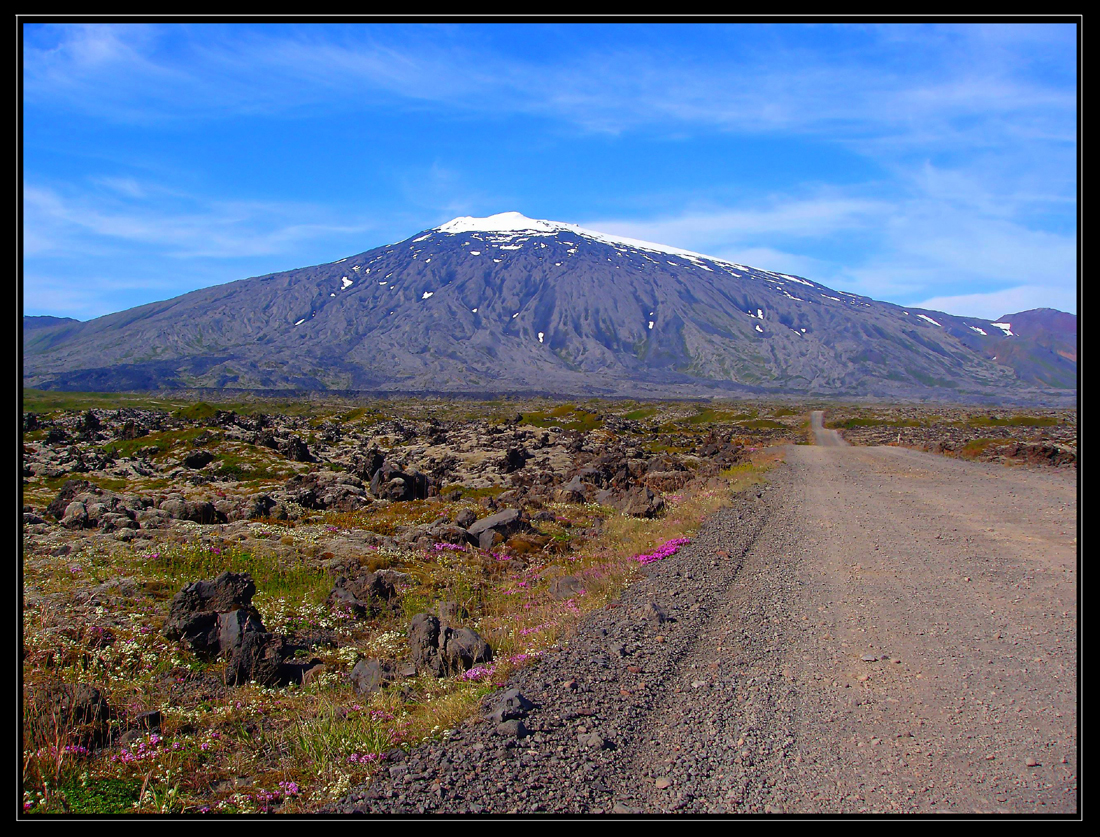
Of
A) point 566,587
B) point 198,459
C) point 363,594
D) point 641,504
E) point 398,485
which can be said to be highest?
point 198,459

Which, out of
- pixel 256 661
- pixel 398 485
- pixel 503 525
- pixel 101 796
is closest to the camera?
pixel 101 796

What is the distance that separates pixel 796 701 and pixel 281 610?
693 cm

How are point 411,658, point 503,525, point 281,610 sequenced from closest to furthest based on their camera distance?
point 411,658 → point 281,610 → point 503,525

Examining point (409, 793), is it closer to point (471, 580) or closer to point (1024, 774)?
point (1024, 774)

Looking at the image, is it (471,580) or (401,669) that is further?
(471,580)

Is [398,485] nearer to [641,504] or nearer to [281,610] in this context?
[641,504]

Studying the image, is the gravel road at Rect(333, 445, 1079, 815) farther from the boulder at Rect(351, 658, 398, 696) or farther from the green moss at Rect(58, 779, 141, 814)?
the green moss at Rect(58, 779, 141, 814)

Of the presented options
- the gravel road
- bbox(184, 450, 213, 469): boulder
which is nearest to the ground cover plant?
bbox(184, 450, 213, 469): boulder

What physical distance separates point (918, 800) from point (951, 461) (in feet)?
111

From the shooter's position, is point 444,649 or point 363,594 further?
point 363,594

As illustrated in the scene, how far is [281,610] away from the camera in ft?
29.9

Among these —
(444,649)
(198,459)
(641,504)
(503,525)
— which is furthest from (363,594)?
(198,459)
